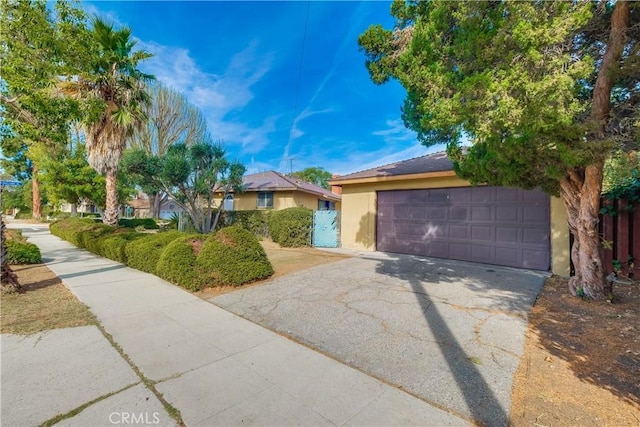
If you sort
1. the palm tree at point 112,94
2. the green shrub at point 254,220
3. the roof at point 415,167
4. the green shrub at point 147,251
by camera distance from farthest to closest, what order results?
1. the green shrub at point 254,220
2. the palm tree at point 112,94
3. the roof at point 415,167
4. the green shrub at point 147,251

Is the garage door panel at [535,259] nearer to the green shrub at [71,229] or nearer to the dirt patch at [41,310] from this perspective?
the dirt patch at [41,310]

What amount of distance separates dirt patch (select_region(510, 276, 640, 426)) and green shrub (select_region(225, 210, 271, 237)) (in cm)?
1177

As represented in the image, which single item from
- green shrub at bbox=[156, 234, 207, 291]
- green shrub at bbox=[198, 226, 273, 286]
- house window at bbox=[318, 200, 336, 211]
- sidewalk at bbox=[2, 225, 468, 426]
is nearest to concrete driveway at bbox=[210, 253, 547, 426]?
sidewalk at bbox=[2, 225, 468, 426]

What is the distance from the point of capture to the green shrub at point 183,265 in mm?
5820

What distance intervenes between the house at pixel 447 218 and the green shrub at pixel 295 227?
5.23ft

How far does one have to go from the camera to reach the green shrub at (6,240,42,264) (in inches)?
320

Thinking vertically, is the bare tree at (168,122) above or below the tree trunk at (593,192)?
above

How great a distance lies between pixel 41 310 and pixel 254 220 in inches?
411

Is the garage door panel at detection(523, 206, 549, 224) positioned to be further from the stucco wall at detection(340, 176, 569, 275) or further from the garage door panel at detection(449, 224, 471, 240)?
the stucco wall at detection(340, 176, 569, 275)

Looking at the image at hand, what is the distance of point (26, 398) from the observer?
239 centimetres

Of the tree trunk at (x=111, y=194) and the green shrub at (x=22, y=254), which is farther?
the tree trunk at (x=111, y=194)

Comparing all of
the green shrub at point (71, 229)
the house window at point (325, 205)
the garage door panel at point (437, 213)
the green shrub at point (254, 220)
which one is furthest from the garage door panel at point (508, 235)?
the green shrub at point (71, 229)

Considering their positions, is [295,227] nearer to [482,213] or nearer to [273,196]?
[273,196]

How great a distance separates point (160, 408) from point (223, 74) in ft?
48.5
